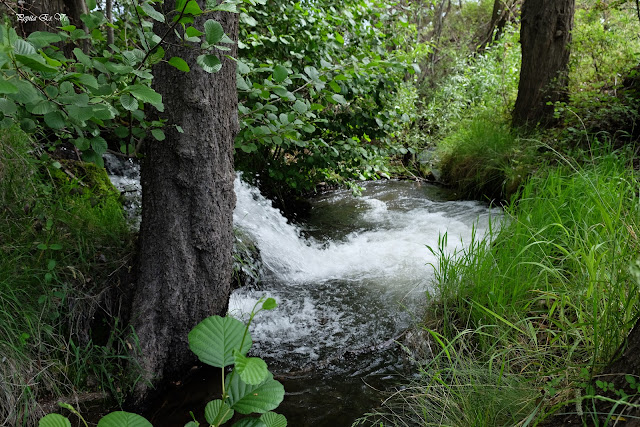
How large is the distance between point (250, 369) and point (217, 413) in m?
0.20

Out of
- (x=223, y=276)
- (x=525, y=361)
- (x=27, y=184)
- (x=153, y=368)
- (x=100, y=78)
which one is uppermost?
(x=100, y=78)

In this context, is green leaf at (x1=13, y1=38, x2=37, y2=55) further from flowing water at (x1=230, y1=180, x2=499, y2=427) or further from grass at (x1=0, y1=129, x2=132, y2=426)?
flowing water at (x1=230, y1=180, x2=499, y2=427)

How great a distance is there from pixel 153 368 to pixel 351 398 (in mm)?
1079

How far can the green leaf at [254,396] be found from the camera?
3.68 ft

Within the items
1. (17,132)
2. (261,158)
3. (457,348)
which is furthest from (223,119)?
(261,158)

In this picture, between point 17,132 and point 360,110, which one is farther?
point 360,110

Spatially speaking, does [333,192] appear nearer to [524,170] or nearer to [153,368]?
[524,170]

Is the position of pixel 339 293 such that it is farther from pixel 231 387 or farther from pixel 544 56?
pixel 544 56

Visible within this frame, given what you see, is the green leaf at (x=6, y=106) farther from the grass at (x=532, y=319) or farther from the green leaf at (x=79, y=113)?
the grass at (x=532, y=319)

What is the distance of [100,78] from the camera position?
1.75m

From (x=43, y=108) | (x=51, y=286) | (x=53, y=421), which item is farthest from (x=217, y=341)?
(x=51, y=286)

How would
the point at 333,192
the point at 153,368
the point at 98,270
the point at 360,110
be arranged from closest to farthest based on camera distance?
the point at 153,368 → the point at 98,270 → the point at 360,110 → the point at 333,192

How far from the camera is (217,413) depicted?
44.1 inches

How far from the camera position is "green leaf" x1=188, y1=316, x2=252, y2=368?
1.15 metres
